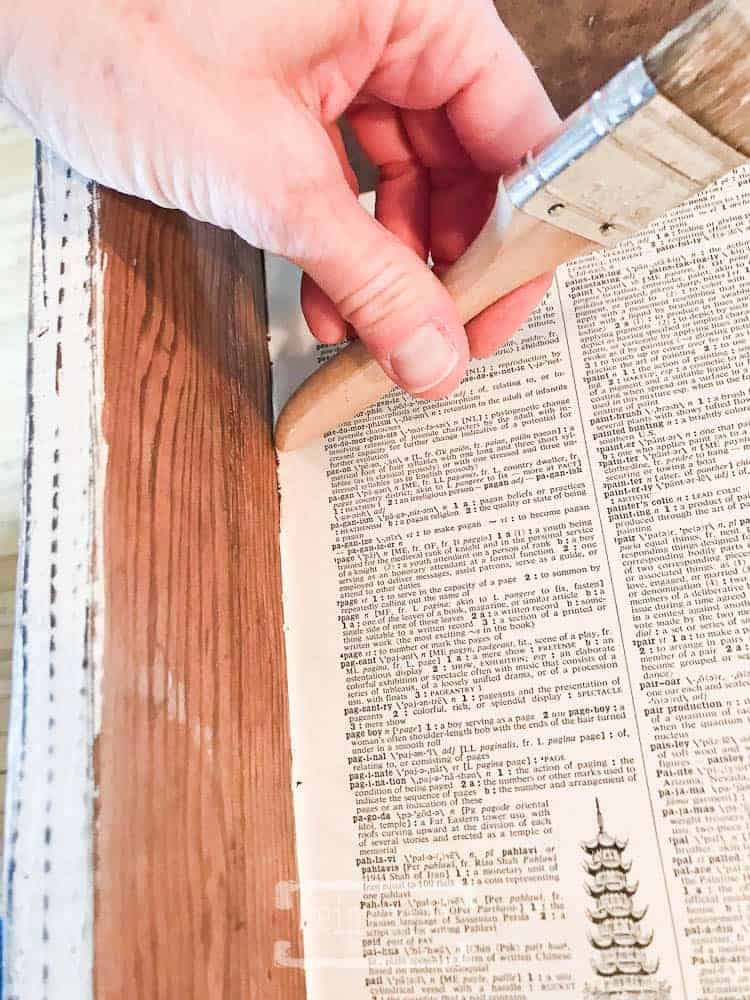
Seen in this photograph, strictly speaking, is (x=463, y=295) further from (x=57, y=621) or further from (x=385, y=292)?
(x=57, y=621)

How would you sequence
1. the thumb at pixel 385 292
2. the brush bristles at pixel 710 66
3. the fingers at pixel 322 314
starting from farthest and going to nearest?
1. the fingers at pixel 322 314
2. the thumb at pixel 385 292
3. the brush bristles at pixel 710 66

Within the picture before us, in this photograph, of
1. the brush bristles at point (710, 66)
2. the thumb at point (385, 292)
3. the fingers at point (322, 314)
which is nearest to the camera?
the brush bristles at point (710, 66)

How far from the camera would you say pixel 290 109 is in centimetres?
38

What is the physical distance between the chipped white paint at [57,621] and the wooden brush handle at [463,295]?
0.44 ft

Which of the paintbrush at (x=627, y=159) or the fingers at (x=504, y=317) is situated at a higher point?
the fingers at (x=504, y=317)

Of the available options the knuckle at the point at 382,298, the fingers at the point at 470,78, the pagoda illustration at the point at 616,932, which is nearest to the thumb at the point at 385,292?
the knuckle at the point at 382,298

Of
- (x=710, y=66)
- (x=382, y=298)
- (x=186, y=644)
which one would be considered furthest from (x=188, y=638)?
(x=710, y=66)

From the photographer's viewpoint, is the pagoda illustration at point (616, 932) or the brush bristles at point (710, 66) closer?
the brush bristles at point (710, 66)

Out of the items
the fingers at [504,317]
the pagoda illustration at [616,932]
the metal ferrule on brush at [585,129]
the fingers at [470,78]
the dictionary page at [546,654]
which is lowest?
the pagoda illustration at [616,932]

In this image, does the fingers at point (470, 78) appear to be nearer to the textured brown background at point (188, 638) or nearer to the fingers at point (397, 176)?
the fingers at point (397, 176)

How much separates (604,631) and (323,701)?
0.16 meters

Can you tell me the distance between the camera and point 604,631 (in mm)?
443

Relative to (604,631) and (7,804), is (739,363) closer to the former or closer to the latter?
(604,631)

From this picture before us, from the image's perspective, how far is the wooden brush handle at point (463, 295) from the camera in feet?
1.25
